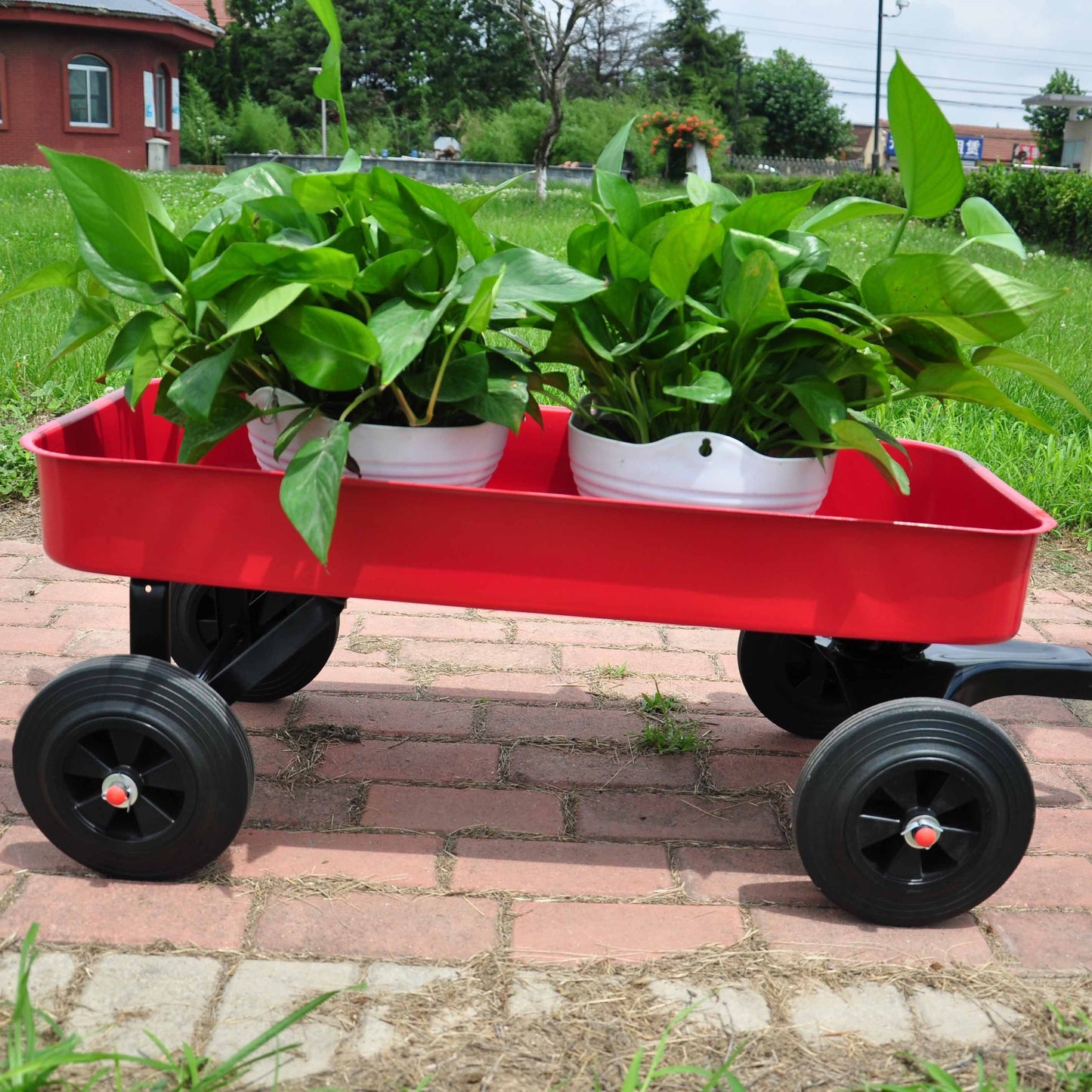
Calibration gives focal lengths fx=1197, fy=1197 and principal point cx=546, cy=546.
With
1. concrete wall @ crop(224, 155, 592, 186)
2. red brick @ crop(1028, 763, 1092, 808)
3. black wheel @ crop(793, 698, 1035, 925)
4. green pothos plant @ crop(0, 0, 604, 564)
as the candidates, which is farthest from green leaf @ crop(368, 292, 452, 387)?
concrete wall @ crop(224, 155, 592, 186)

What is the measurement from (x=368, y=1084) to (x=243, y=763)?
49cm

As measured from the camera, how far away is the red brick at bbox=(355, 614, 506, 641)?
2.88 m

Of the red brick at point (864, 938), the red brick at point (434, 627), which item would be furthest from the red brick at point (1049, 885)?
the red brick at point (434, 627)

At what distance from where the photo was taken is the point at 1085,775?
2328mm

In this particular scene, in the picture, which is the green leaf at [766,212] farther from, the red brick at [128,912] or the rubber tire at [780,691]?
the red brick at [128,912]

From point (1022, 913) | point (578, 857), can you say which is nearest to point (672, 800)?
point (578, 857)

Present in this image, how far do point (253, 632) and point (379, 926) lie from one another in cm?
65

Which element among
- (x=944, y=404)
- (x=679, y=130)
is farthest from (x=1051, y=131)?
(x=944, y=404)

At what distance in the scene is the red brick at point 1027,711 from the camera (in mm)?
2574

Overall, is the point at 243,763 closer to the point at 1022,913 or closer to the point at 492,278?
the point at 492,278

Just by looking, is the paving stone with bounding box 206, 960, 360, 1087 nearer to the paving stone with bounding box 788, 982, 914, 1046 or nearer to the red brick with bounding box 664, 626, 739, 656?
the paving stone with bounding box 788, 982, 914, 1046

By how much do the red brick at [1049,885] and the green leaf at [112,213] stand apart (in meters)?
1.55

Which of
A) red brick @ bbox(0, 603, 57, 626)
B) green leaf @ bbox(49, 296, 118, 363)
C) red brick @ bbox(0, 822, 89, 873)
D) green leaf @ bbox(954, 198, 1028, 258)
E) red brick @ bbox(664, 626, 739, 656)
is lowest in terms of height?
red brick @ bbox(0, 822, 89, 873)

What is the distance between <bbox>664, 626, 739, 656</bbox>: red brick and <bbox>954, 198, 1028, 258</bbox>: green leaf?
133cm
